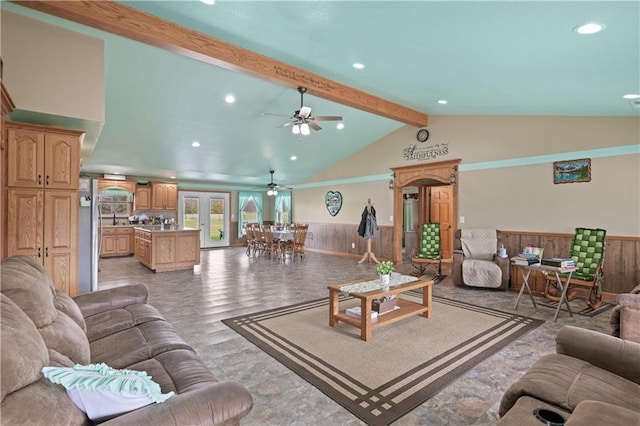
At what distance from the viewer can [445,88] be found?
4.77 meters

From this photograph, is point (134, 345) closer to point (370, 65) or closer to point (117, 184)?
point (370, 65)

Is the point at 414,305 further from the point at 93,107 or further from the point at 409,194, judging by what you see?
the point at 409,194

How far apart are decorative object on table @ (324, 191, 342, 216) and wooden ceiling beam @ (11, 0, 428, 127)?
176 inches

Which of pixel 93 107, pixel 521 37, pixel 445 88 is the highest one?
pixel 445 88

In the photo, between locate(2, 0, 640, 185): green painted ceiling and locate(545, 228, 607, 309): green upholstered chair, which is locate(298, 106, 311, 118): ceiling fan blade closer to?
locate(2, 0, 640, 185): green painted ceiling

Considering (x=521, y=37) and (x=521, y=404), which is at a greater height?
(x=521, y=37)

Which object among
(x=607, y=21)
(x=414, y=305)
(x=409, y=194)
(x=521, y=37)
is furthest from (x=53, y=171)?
(x=409, y=194)

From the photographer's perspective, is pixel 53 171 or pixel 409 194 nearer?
pixel 53 171

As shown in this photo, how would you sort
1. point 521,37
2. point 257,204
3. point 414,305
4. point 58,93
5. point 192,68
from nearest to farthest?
point 521,37 < point 58,93 < point 414,305 < point 192,68 < point 257,204

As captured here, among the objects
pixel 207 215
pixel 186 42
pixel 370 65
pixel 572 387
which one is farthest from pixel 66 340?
pixel 207 215

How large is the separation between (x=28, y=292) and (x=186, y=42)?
117 inches

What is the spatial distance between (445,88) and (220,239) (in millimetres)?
9632

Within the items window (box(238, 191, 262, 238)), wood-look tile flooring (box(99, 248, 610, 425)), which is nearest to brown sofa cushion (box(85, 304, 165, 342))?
wood-look tile flooring (box(99, 248, 610, 425))

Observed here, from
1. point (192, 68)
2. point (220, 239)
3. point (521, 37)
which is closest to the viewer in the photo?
point (521, 37)
